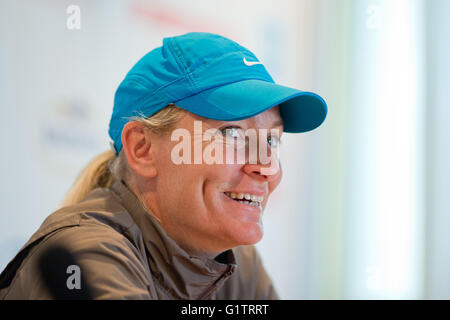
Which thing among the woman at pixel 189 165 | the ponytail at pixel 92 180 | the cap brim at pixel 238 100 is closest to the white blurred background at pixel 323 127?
the ponytail at pixel 92 180

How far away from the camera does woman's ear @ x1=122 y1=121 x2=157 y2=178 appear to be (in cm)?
86

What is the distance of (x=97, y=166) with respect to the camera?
3.31ft

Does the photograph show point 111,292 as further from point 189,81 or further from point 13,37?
point 13,37

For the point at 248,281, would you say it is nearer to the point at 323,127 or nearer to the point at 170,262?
the point at 170,262

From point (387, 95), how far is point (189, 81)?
52.9 inches

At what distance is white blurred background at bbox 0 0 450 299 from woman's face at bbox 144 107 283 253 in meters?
0.59

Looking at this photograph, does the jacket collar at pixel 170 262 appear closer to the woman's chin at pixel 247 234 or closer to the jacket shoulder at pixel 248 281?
the woman's chin at pixel 247 234

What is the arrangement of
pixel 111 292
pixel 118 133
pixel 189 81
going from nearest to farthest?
pixel 111 292
pixel 189 81
pixel 118 133

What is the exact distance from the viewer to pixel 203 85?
31.7 inches

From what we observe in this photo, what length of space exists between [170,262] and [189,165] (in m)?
0.17

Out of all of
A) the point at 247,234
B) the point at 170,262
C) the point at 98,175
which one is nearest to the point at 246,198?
the point at 247,234

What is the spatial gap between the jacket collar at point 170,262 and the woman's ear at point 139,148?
5 centimetres

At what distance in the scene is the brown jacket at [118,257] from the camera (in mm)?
653
